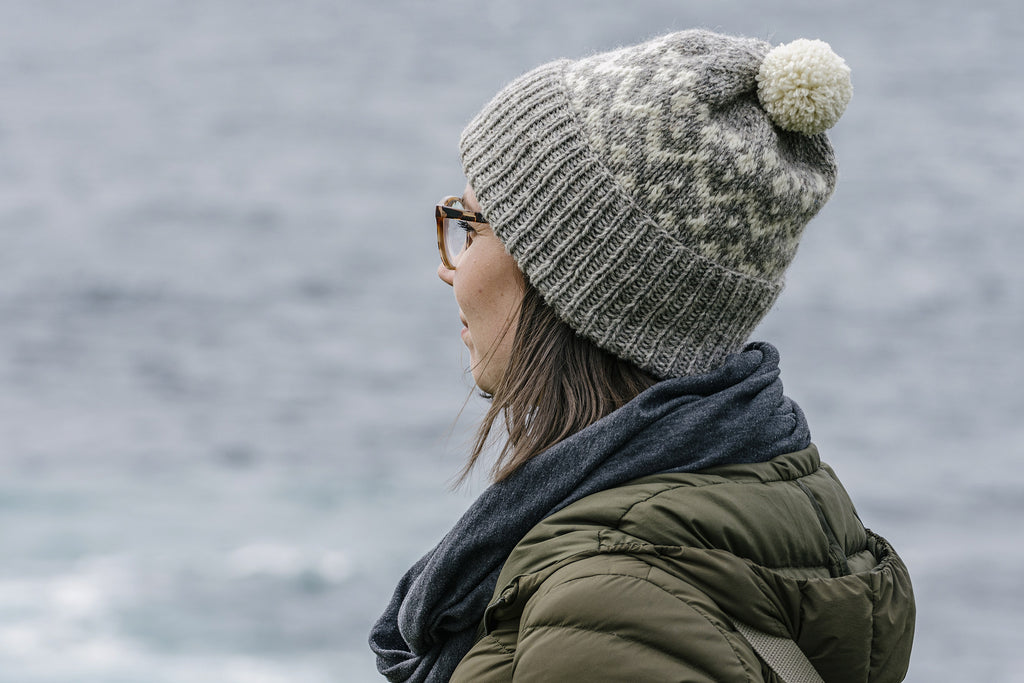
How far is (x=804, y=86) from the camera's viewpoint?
1.42 m

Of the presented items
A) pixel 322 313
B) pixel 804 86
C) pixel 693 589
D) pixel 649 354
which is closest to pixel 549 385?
pixel 649 354

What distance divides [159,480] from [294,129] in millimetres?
5200

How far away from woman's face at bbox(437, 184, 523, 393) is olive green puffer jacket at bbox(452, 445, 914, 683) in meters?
0.31

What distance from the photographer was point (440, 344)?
8.75 metres

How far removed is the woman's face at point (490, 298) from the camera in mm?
1516

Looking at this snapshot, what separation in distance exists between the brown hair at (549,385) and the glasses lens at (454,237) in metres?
0.16

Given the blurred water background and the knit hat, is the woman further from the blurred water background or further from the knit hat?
the blurred water background

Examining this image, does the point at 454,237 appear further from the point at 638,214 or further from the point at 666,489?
the point at 666,489

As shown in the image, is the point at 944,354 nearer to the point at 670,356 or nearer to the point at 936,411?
the point at 936,411

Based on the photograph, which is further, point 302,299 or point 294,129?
point 294,129

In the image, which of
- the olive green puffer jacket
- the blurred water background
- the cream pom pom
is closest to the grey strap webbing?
the olive green puffer jacket

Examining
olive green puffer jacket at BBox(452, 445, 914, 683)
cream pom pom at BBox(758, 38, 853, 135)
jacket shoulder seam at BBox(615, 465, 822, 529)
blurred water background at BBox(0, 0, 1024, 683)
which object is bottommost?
olive green puffer jacket at BBox(452, 445, 914, 683)

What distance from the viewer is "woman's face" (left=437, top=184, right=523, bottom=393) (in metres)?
1.52

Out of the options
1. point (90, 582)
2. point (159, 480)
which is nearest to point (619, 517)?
point (90, 582)
